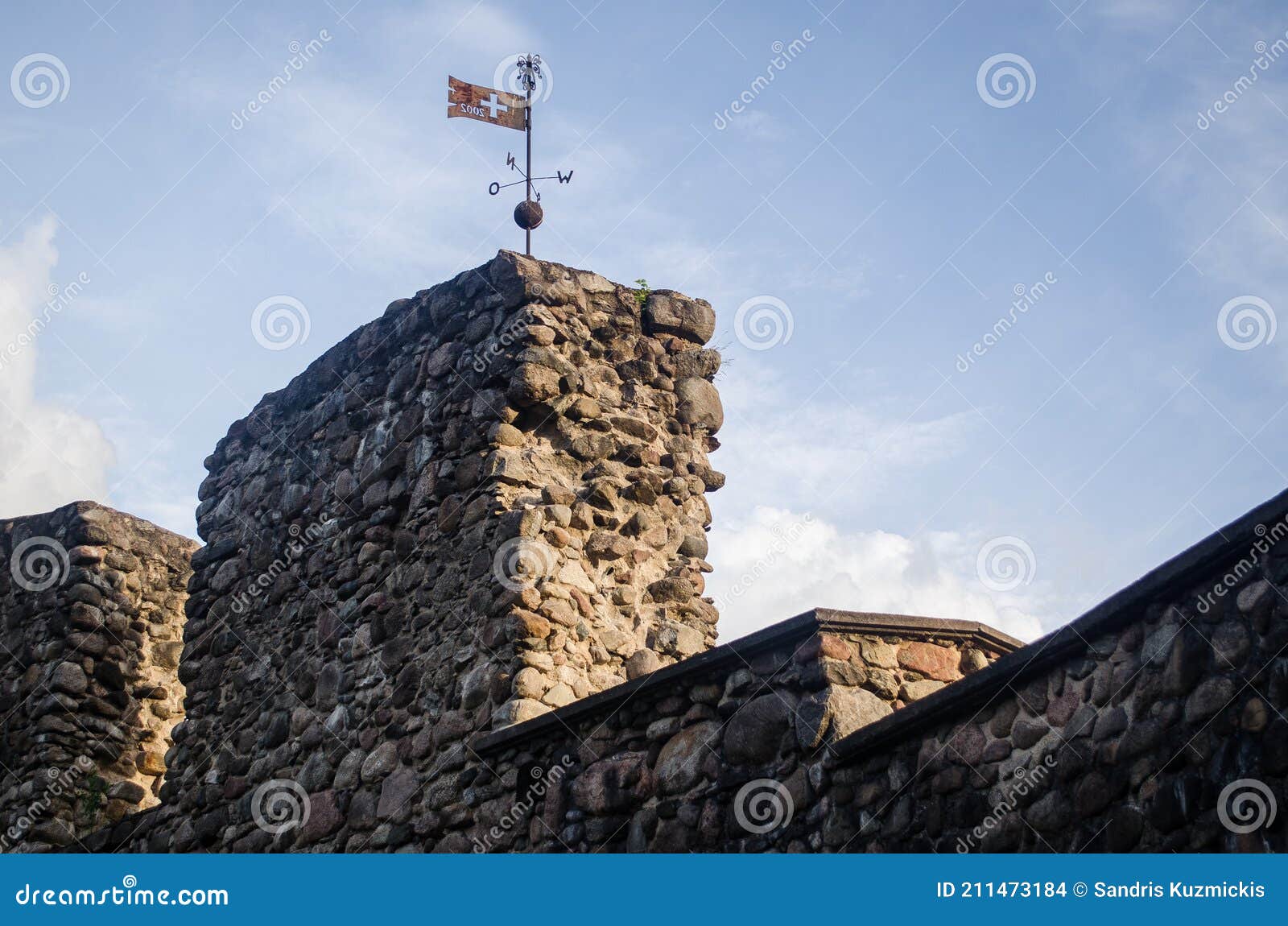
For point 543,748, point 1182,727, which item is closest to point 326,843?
point 543,748

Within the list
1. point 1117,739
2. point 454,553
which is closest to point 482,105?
point 454,553

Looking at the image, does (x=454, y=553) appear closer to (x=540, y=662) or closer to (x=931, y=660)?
(x=540, y=662)

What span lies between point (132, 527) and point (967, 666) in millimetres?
6689

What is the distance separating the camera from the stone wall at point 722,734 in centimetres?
436

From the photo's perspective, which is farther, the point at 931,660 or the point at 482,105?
the point at 482,105

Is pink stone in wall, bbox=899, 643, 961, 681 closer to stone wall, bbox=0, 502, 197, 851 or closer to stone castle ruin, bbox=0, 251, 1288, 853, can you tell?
stone castle ruin, bbox=0, 251, 1288, 853

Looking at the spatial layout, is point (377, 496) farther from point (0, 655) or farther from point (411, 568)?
point (0, 655)

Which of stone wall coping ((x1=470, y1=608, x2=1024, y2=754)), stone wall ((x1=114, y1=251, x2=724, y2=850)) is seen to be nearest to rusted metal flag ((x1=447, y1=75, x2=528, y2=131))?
stone wall ((x1=114, y1=251, x2=724, y2=850))

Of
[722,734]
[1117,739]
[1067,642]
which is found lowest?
[1117,739]

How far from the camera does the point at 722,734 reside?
4.58 metres

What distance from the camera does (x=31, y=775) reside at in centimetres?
864

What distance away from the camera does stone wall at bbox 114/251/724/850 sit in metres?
5.93

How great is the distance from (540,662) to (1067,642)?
104 inches

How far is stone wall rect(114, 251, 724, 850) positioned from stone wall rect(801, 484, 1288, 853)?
2053mm
